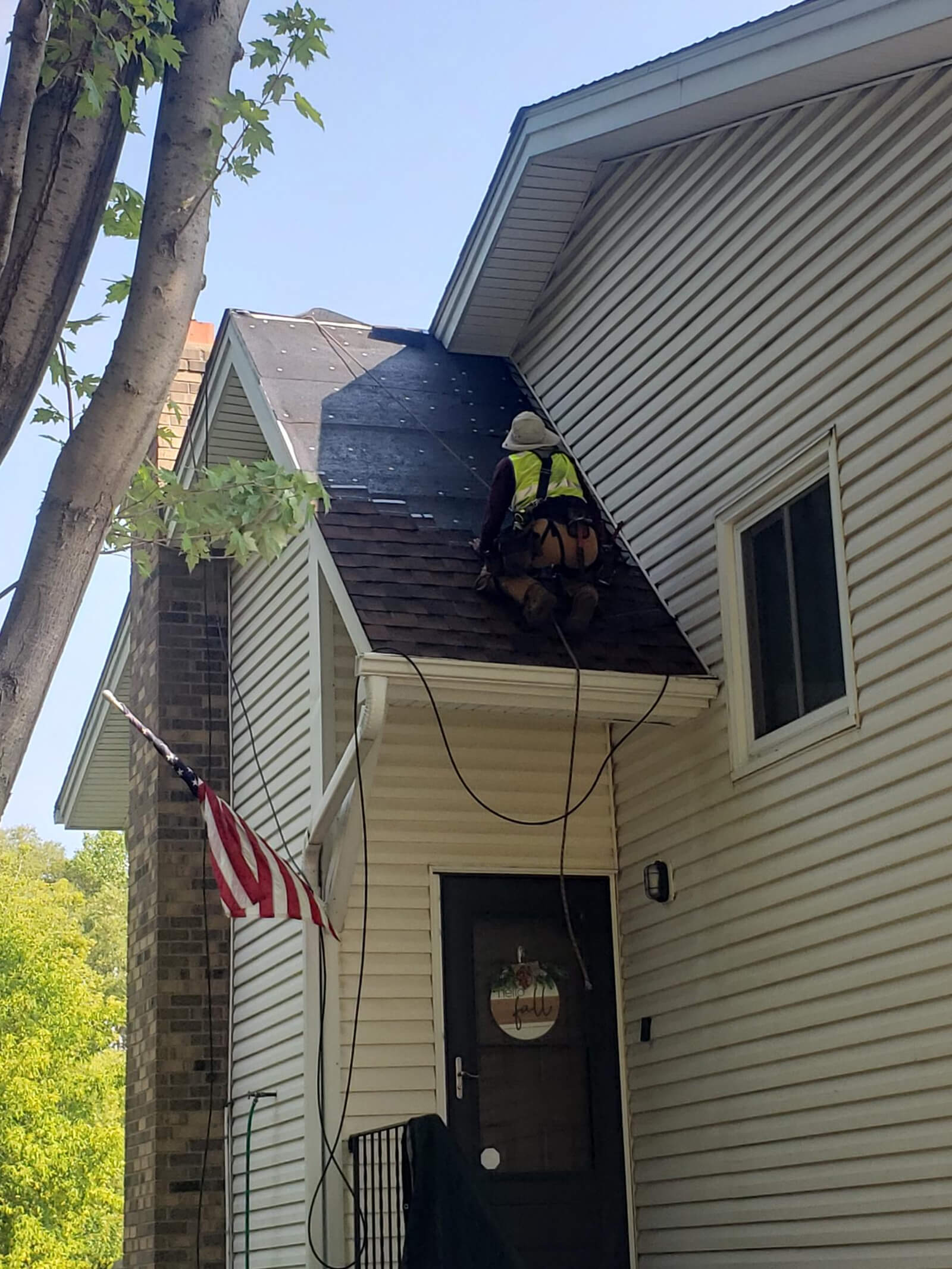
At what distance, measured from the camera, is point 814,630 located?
23.8 ft

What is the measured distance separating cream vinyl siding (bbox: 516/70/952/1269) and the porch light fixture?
0.26 ft

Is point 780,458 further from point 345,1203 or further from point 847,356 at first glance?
point 345,1203

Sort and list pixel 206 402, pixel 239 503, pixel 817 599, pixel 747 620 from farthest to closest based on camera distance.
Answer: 1. pixel 206 402
2. pixel 747 620
3. pixel 817 599
4. pixel 239 503

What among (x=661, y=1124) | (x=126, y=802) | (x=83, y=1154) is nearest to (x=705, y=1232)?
(x=661, y=1124)

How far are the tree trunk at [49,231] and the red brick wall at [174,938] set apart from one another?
706cm

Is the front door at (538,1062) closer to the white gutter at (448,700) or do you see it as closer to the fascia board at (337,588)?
the white gutter at (448,700)

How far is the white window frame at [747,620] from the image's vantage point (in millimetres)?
6883

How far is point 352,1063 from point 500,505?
2921 millimetres

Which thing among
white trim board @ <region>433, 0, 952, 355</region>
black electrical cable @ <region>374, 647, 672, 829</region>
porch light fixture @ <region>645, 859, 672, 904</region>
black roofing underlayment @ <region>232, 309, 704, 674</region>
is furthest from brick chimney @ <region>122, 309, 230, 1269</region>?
porch light fixture @ <region>645, 859, 672, 904</region>

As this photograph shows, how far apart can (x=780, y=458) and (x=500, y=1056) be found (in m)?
3.40

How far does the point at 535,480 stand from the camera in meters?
8.27

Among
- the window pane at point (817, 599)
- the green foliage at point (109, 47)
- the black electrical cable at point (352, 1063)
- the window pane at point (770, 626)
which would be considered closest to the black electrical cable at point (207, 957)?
the black electrical cable at point (352, 1063)

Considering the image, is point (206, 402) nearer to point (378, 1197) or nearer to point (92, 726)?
point (92, 726)

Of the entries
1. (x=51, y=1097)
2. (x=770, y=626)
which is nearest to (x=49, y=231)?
(x=770, y=626)
